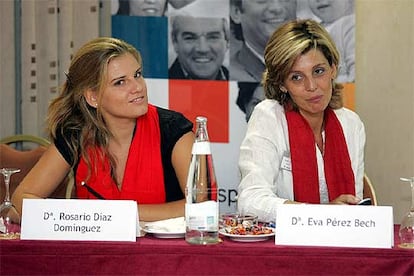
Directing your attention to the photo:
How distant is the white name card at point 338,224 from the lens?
153cm

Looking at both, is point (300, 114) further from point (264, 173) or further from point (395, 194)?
point (395, 194)

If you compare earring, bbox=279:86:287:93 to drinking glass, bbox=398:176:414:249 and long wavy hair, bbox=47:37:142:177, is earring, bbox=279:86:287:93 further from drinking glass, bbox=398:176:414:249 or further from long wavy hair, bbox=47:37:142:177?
drinking glass, bbox=398:176:414:249

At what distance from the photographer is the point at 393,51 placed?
11.8 ft

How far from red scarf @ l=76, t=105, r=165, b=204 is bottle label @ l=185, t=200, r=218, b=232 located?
696 mm

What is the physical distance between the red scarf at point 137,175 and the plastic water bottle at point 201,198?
1.98 feet

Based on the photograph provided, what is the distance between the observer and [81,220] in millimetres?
1589

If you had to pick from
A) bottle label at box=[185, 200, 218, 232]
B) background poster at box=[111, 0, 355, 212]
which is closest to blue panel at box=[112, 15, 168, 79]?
background poster at box=[111, 0, 355, 212]

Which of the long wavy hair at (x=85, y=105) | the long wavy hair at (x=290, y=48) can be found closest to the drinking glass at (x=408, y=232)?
the long wavy hair at (x=290, y=48)

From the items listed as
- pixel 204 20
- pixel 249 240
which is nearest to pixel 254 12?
pixel 204 20

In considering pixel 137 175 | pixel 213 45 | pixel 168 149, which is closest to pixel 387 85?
pixel 213 45

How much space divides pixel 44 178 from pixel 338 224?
3.55ft

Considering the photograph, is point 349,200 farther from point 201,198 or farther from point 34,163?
point 34,163

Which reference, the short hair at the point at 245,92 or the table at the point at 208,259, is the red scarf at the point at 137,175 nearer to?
the table at the point at 208,259

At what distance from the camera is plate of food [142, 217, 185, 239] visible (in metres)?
1.64
